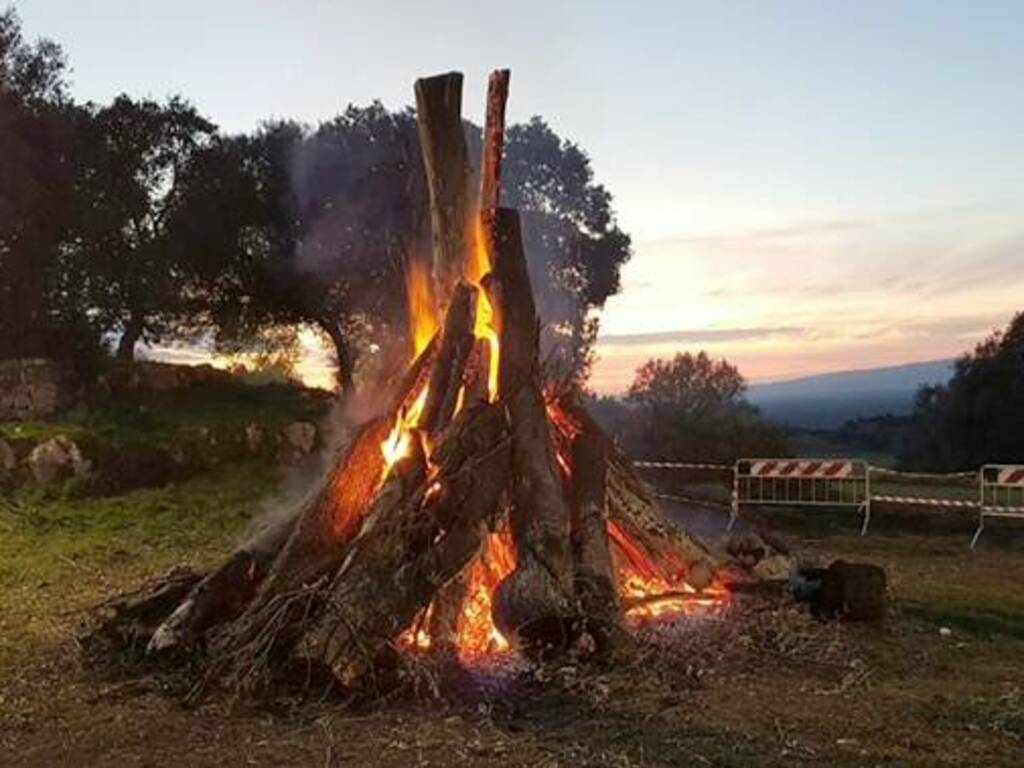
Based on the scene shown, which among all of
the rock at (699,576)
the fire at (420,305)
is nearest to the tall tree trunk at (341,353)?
the fire at (420,305)

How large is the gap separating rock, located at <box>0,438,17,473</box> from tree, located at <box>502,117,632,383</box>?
12.0 m

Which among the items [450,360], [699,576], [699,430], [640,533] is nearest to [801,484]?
[699,430]

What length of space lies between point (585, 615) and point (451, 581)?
932 mm

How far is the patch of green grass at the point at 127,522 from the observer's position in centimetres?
1271

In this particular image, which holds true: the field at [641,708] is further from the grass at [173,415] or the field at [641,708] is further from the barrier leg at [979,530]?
the grass at [173,415]

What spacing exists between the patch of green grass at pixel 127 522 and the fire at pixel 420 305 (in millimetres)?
5084

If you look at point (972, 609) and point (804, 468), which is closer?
point (972, 609)

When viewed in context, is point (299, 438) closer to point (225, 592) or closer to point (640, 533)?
point (640, 533)

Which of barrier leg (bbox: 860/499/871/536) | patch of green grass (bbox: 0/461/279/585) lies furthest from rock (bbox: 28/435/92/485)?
barrier leg (bbox: 860/499/871/536)

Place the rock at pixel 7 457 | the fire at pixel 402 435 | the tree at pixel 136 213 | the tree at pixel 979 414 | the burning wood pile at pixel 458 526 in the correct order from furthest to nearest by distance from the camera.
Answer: the tree at pixel 979 414, the tree at pixel 136 213, the rock at pixel 7 457, the fire at pixel 402 435, the burning wood pile at pixel 458 526

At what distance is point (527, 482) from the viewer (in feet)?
27.1

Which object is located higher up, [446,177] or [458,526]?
[446,177]

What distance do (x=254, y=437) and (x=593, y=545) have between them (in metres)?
11.7

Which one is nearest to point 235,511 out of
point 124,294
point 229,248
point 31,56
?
point 124,294
